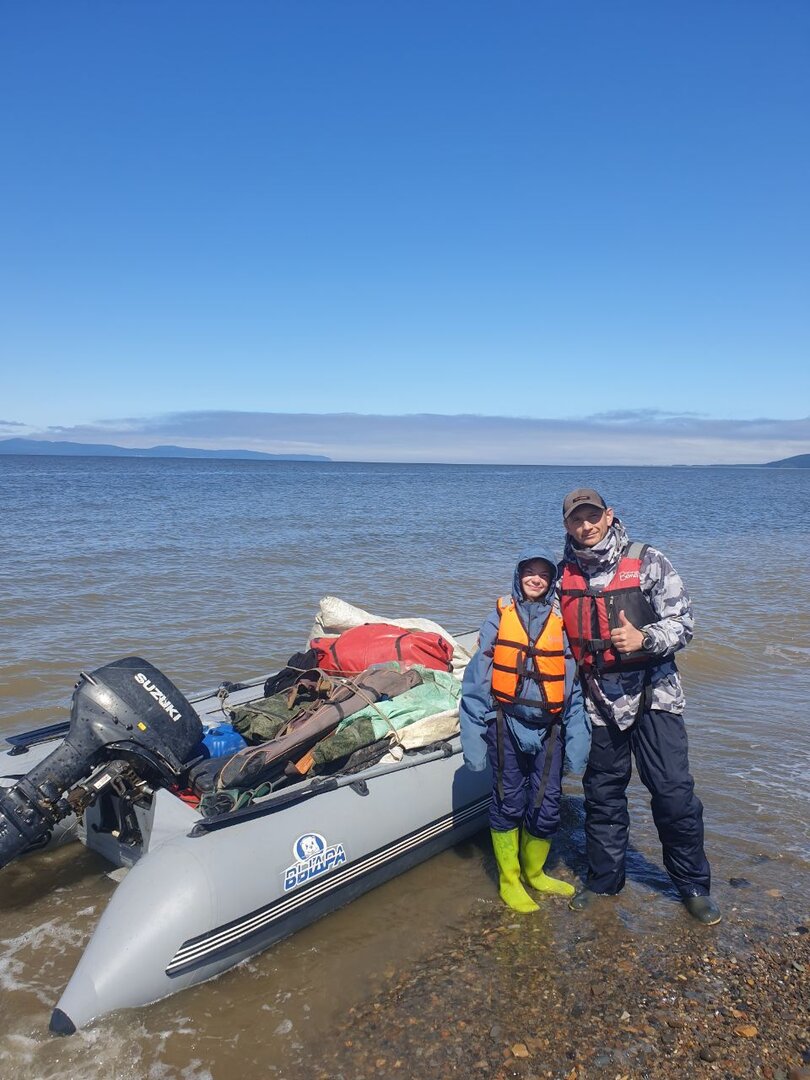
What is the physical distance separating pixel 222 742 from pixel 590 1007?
8.27 feet

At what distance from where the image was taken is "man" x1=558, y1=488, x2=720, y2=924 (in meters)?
3.61

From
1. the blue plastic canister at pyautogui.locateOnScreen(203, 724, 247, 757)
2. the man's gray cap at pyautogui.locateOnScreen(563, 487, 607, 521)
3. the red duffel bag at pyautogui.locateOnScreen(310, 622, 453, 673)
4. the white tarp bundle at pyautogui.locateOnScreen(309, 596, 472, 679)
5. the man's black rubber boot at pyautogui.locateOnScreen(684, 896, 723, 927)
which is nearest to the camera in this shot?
the man's gray cap at pyautogui.locateOnScreen(563, 487, 607, 521)

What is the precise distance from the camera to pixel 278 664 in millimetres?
8516

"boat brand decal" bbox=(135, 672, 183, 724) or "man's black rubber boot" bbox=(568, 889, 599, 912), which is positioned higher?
"boat brand decal" bbox=(135, 672, 183, 724)

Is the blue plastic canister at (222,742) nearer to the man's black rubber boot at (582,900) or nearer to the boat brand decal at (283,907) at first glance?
the boat brand decal at (283,907)

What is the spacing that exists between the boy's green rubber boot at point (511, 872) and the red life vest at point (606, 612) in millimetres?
1077

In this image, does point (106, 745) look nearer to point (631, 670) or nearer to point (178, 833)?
point (178, 833)

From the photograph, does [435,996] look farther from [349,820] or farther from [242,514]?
[242,514]

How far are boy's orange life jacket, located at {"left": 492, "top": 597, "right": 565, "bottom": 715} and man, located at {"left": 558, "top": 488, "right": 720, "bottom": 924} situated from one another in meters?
0.10

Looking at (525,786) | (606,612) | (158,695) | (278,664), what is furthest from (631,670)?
(278,664)

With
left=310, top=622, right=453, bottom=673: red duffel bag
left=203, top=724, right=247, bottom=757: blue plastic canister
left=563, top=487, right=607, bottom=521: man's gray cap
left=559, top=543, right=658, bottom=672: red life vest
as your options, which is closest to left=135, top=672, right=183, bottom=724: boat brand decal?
left=203, top=724, right=247, bottom=757: blue plastic canister

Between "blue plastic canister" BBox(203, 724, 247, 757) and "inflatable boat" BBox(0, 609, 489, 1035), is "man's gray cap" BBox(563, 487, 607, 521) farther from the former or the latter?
"blue plastic canister" BBox(203, 724, 247, 757)

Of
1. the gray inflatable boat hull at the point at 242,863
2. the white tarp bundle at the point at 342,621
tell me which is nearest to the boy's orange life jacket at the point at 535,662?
the gray inflatable boat hull at the point at 242,863

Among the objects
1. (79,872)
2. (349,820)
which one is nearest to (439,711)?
(349,820)
